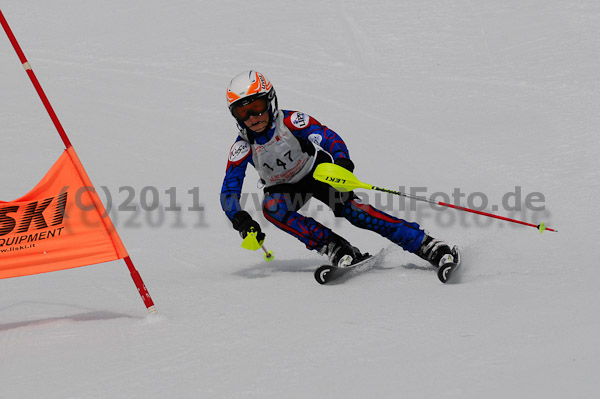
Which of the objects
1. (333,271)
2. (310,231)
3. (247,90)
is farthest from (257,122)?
(333,271)

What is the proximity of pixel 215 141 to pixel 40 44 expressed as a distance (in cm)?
569

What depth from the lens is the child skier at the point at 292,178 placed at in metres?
5.12

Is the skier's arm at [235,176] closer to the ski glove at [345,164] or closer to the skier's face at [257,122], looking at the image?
the skier's face at [257,122]

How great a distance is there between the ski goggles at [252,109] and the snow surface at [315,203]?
1228 millimetres

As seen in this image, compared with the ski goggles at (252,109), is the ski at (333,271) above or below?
below

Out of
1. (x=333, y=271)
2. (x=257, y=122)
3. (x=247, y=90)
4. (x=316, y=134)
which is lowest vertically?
(x=333, y=271)

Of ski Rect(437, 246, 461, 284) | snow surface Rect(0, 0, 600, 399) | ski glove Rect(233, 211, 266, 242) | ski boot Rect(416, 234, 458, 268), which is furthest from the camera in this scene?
ski glove Rect(233, 211, 266, 242)

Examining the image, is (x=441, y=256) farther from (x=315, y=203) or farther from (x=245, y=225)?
(x=315, y=203)

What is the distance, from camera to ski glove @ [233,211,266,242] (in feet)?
16.9

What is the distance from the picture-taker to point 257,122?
521 cm

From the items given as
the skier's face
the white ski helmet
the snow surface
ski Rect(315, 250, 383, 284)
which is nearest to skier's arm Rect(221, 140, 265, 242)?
the skier's face

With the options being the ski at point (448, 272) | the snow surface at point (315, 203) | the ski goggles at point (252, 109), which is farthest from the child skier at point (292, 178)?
the snow surface at point (315, 203)

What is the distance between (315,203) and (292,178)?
2.58 m

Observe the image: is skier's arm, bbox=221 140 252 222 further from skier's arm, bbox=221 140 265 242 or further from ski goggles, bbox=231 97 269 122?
ski goggles, bbox=231 97 269 122
